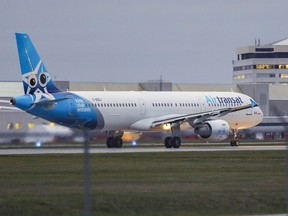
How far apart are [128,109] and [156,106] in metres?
2.45

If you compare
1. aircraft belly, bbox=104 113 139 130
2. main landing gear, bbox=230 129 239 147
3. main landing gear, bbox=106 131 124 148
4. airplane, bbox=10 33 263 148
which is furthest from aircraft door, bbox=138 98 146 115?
main landing gear, bbox=230 129 239 147

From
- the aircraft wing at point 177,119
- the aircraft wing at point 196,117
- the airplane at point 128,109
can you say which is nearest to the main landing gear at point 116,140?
the airplane at point 128,109

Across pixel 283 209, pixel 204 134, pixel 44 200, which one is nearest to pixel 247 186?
pixel 283 209

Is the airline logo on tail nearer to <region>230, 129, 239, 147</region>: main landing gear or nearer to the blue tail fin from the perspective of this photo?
the blue tail fin

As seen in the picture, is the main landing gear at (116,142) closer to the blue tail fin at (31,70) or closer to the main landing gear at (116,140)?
the main landing gear at (116,140)

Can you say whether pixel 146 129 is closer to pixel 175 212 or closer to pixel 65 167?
pixel 65 167

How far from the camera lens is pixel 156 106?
210 feet

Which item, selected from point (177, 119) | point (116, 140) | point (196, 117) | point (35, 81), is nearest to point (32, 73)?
point (35, 81)

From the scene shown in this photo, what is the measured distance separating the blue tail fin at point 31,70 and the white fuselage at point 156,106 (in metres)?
2.47

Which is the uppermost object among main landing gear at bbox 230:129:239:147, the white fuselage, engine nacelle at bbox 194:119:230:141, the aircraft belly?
the white fuselage

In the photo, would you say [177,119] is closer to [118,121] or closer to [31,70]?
[118,121]

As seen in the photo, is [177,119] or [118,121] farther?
[177,119]

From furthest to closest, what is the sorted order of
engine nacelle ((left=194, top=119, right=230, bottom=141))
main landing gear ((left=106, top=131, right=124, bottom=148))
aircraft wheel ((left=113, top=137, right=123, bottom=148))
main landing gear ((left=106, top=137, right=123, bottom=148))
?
engine nacelle ((left=194, top=119, right=230, bottom=141)) → aircraft wheel ((left=113, top=137, right=123, bottom=148)) → main landing gear ((left=106, top=137, right=123, bottom=148)) → main landing gear ((left=106, top=131, right=124, bottom=148))

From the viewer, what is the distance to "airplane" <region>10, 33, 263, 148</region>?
192ft
